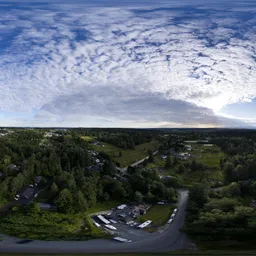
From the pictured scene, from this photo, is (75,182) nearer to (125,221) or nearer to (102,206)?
(102,206)

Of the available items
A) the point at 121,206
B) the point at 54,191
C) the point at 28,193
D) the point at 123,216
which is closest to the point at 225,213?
the point at 123,216

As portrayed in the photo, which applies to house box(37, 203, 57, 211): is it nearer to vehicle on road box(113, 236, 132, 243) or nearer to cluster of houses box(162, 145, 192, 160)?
vehicle on road box(113, 236, 132, 243)

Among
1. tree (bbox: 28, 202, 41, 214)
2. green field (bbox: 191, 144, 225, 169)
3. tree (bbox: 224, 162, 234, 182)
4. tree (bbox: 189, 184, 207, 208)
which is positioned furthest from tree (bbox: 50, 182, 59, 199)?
green field (bbox: 191, 144, 225, 169)

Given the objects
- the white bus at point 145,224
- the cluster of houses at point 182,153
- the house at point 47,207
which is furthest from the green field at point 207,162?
the house at point 47,207

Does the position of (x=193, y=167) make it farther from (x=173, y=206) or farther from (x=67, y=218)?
(x=67, y=218)

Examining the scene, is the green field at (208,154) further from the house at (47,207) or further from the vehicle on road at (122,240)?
the house at (47,207)

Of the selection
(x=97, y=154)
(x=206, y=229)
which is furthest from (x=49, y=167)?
(x=206, y=229)
